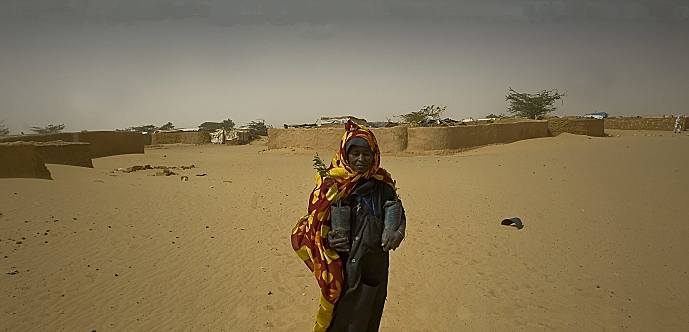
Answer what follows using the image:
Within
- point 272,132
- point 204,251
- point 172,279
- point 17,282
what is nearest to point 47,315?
point 17,282

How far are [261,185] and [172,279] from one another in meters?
6.22

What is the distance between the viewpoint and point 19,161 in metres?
8.73

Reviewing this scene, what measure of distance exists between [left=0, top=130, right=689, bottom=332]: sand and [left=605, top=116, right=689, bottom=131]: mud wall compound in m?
20.4

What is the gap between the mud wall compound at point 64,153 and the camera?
12.4 metres

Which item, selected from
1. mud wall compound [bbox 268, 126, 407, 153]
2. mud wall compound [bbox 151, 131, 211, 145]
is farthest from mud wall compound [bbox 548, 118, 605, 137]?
mud wall compound [bbox 151, 131, 211, 145]

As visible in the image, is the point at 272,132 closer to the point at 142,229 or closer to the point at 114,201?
the point at 114,201

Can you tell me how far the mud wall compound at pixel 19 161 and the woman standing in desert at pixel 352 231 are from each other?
9.17 meters

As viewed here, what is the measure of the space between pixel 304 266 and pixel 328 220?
306 cm

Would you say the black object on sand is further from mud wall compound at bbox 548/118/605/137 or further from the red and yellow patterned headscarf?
mud wall compound at bbox 548/118/605/137

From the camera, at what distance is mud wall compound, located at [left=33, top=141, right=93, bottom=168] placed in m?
12.4

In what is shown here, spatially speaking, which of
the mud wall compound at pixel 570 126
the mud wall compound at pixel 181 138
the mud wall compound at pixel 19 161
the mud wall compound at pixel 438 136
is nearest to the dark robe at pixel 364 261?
the mud wall compound at pixel 19 161

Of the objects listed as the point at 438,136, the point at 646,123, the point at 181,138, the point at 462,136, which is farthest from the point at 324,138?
the point at 646,123

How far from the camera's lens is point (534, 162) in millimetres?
12391

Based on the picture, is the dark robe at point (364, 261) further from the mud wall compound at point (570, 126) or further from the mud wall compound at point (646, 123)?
the mud wall compound at point (646, 123)
